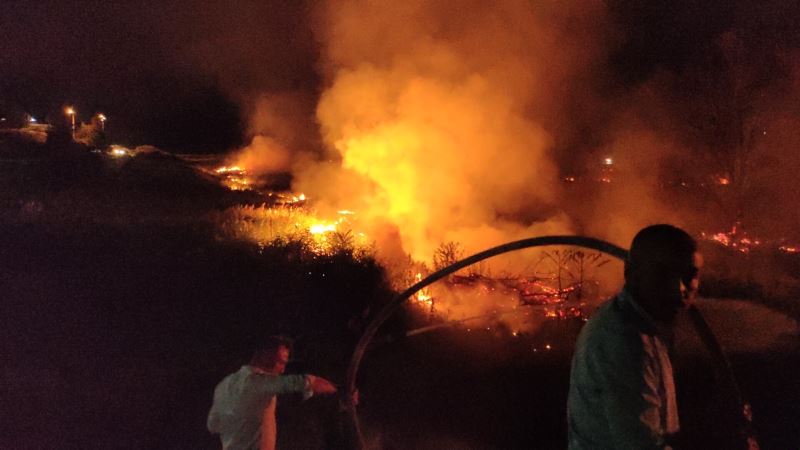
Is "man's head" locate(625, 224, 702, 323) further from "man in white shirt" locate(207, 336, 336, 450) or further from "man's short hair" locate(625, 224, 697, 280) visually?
"man in white shirt" locate(207, 336, 336, 450)

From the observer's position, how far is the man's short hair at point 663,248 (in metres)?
1.87

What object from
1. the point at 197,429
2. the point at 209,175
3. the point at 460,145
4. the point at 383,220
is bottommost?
the point at 197,429

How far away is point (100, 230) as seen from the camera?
12164 millimetres

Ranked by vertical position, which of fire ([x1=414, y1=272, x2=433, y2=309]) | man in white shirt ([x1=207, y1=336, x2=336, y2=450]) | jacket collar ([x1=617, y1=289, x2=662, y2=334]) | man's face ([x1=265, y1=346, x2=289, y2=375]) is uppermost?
fire ([x1=414, y1=272, x2=433, y2=309])

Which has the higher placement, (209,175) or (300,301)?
(209,175)

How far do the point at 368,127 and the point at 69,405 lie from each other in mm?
9066

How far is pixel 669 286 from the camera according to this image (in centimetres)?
189

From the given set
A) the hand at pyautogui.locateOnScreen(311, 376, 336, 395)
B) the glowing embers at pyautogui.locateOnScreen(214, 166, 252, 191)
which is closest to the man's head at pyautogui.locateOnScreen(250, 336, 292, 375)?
the hand at pyautogui.locateOnScreen(311, 376, 336, 395)

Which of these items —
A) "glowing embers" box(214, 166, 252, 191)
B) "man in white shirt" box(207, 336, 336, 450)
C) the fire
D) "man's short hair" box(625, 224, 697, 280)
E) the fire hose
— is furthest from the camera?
"glowing embers" box(214, 166, 252, 191)

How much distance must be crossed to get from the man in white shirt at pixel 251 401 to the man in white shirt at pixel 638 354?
215 centimetres

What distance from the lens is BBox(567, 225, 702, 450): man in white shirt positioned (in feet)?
5.77

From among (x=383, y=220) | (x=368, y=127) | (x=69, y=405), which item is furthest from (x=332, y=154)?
(x=69, y=405)

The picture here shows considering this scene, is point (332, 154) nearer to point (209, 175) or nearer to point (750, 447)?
point (209, 175)

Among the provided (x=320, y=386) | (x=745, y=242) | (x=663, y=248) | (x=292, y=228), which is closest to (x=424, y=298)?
(x=292, y=228)
